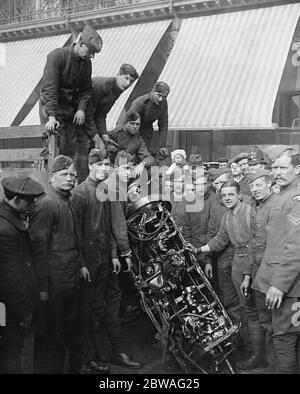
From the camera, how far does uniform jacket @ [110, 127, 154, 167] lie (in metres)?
3.28

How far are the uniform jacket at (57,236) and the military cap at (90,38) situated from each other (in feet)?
3.52

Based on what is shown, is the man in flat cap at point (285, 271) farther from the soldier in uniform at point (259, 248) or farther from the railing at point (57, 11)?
the railing at point (57, 11)

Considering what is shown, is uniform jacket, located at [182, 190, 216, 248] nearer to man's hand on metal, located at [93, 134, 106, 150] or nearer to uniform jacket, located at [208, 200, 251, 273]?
uniform jacket, located at [208, 200, 251, 273]

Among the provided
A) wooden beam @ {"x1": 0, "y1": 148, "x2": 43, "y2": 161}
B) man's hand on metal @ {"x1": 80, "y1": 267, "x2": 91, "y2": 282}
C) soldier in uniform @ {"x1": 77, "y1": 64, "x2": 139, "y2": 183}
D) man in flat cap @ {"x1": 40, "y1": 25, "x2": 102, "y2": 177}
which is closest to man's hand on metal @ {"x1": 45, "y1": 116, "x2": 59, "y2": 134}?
man in flat cap @ {"x1": 40, "y1": 25, "x2": 102, "y2": 177}

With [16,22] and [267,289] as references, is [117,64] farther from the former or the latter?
[267,289]

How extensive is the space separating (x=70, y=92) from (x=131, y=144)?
666 millimetres

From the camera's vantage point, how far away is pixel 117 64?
15.7 ft

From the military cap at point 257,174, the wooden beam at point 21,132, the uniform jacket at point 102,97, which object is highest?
the uniform jacket at point 102,97

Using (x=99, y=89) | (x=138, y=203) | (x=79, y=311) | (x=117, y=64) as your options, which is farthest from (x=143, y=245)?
(x=117, y=64)

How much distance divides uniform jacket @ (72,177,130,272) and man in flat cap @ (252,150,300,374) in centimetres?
A: 100

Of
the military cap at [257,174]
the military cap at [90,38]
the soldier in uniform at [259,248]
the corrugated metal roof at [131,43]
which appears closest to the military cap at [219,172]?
the soldier in uniform at [259,248]

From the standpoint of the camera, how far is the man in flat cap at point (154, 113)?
3492 millimetres

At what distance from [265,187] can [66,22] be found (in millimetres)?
2541

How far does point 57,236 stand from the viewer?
229 centimetres
